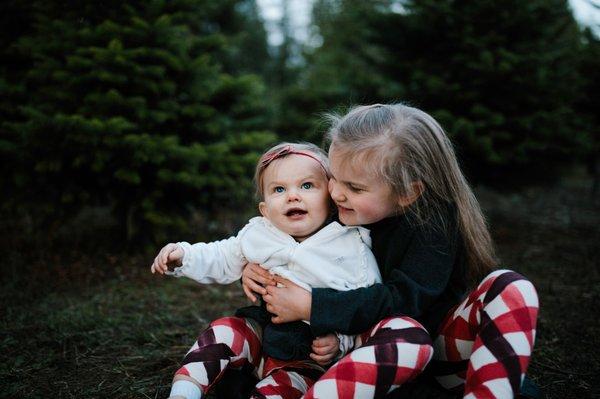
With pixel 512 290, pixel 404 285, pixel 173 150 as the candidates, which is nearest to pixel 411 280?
pixel 404 285

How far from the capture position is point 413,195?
170 cm

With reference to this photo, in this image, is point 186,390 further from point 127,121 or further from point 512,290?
point 127,121

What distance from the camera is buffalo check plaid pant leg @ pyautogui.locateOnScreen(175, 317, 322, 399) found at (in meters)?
1.60

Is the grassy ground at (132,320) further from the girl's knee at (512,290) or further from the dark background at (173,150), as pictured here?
the girl's knee at (512,290)

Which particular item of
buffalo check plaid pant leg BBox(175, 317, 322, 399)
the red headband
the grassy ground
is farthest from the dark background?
the red headband

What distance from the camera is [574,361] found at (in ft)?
6.95

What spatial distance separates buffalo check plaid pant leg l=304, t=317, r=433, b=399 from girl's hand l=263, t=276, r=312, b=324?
0.89ft

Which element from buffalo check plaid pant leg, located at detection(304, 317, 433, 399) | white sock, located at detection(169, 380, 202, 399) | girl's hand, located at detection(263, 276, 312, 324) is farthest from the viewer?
girl's hand, located at detection(263, 276, 312, 324)

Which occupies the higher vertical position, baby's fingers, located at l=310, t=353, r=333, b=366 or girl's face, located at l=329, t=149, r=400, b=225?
girl's face, located at l=329, t=149, r=400, b=225

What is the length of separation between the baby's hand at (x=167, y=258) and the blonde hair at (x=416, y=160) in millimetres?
715

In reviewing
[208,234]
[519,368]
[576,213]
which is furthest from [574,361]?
[576,213]

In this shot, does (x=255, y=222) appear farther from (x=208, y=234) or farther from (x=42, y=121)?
(x=208, y=234)

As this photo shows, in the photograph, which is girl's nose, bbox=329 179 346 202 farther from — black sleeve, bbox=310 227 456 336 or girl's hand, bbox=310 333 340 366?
girl's hand, bbox=310 333 340 366

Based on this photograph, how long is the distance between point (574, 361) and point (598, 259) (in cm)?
189
